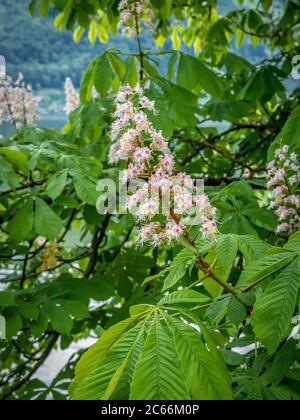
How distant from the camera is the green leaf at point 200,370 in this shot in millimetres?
416

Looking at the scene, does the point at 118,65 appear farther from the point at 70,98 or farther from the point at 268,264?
the point at 268,264

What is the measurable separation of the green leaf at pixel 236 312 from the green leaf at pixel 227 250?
43 mm

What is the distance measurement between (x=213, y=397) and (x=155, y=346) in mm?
67

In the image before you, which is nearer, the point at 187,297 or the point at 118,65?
the point at 187,297

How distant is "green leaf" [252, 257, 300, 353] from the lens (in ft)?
1.57

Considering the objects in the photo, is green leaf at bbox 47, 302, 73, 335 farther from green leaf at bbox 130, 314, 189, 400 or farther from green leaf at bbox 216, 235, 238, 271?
green leaf at bbox 130, 314, 189, 400

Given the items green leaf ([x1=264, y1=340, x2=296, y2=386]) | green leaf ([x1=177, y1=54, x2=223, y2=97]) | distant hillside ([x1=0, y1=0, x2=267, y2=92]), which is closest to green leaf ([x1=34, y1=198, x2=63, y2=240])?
green leaf ([x1=177, y1=54, x2=223, y2=97])

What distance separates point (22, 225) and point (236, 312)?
2.33ft

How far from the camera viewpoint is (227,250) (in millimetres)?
590

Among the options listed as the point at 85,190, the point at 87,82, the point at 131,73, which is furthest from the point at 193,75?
the point at 85,190

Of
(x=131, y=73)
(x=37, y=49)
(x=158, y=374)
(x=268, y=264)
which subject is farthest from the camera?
(x=37, y=49)

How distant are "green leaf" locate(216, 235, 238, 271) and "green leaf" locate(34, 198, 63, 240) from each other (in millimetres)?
583

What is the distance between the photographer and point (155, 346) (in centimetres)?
42

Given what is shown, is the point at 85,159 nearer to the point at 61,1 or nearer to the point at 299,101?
the point at 61,1
